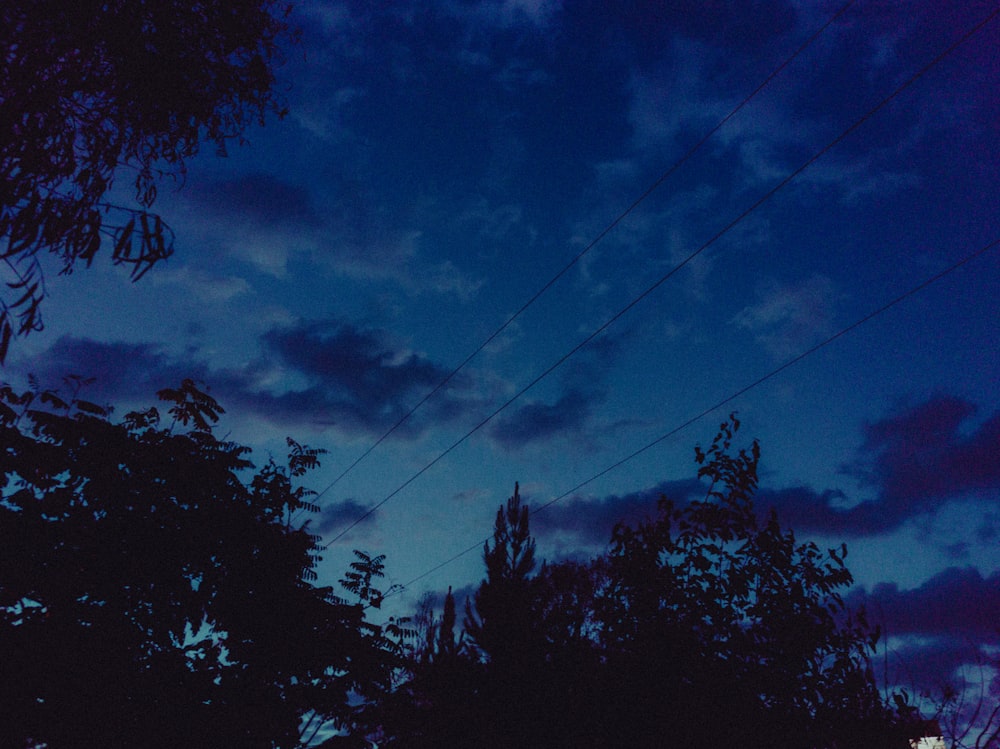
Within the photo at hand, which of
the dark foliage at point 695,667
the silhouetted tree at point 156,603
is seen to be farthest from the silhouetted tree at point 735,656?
the silhouetted tree at point 156,603

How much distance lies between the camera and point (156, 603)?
9.05 metres

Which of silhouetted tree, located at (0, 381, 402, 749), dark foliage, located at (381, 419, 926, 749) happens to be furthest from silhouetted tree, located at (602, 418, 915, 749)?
silhouetted tree, located at (0, 381, 402, 749)

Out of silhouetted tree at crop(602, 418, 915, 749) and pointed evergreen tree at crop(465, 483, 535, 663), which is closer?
silhouetted tree at crop(602, 418, 915, 749)

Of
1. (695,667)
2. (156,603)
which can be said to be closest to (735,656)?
(695,667)

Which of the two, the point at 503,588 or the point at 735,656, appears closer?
the point at 735,656

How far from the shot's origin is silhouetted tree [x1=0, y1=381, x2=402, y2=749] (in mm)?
8109

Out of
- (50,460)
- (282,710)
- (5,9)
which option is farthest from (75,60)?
(282,710)

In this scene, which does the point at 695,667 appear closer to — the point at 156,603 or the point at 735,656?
the point at 735,656

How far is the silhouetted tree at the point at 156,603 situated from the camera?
811 cm

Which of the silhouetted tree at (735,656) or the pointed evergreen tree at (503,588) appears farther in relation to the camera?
the pointed evergreen tree at (503,588)

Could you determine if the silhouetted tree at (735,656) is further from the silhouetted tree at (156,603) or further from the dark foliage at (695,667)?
the silhouetted tree at (156,603)

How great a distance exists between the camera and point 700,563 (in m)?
9.30

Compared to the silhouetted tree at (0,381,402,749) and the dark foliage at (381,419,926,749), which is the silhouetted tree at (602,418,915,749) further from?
the silhouetted tree at (0,381,402,749)

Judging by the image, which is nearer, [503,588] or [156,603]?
[156,603]
